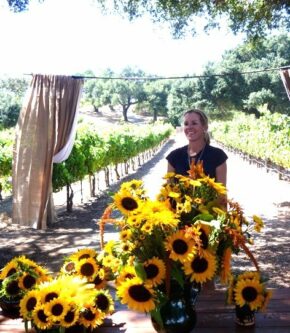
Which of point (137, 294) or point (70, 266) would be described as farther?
point (70, 266)

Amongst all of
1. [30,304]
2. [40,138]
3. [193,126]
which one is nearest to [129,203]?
[30,304]

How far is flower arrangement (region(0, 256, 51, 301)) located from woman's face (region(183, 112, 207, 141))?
127 centimetres

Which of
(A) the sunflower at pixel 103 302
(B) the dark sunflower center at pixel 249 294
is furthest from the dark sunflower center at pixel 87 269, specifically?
(B) the dark sunflower center at pixel 249 294

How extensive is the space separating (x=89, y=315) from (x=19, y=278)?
1.19 feet

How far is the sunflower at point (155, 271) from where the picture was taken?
1.36m

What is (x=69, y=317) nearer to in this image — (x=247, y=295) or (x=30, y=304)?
(x=30, y=304)

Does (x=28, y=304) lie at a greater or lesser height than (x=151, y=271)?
lesser

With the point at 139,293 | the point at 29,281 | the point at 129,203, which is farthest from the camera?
the point at 29,281

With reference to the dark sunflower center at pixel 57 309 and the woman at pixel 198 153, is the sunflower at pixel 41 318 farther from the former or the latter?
the woman at pixel 198 153

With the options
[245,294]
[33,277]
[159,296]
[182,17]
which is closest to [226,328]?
[245,294]

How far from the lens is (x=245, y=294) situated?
1.56 m

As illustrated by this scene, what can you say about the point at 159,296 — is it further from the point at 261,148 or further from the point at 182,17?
the point at 261,148

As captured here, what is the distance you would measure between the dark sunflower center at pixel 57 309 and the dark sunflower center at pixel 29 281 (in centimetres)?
30

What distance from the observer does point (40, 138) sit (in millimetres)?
7062
